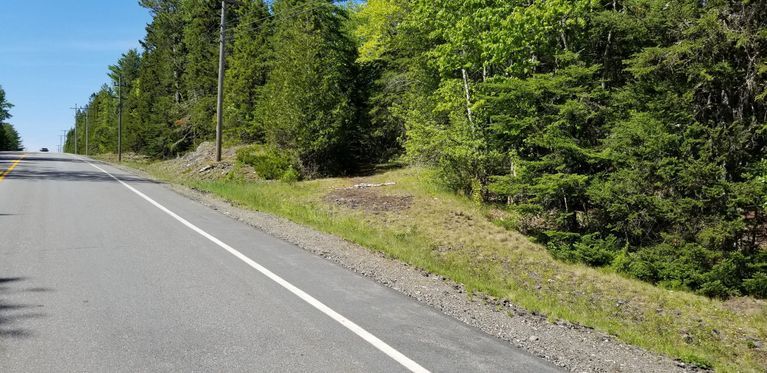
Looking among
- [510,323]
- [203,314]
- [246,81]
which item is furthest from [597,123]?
[246,81]

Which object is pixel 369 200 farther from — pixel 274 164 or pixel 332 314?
pixel 332 314

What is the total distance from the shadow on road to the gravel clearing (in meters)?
4.16

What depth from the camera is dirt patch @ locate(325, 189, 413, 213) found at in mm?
17656

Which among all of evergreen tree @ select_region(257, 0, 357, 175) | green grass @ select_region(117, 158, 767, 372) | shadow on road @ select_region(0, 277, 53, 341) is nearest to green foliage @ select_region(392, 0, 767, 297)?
green grass @ select_region(117, 158, 767, 372)

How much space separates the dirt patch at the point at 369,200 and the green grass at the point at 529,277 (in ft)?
1.44

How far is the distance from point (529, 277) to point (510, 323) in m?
6.95

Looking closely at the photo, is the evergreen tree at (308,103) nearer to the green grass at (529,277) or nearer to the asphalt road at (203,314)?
the green grass at (529,277)

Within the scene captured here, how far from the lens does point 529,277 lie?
12.2 m

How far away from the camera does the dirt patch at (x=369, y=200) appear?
695 inches

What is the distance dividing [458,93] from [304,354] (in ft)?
52.7

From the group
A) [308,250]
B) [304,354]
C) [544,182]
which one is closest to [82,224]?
[308,250]

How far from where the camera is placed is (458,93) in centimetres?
1894

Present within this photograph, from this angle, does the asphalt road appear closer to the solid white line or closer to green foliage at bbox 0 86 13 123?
the solid white line

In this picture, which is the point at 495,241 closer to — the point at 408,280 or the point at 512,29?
the point at 512,29
